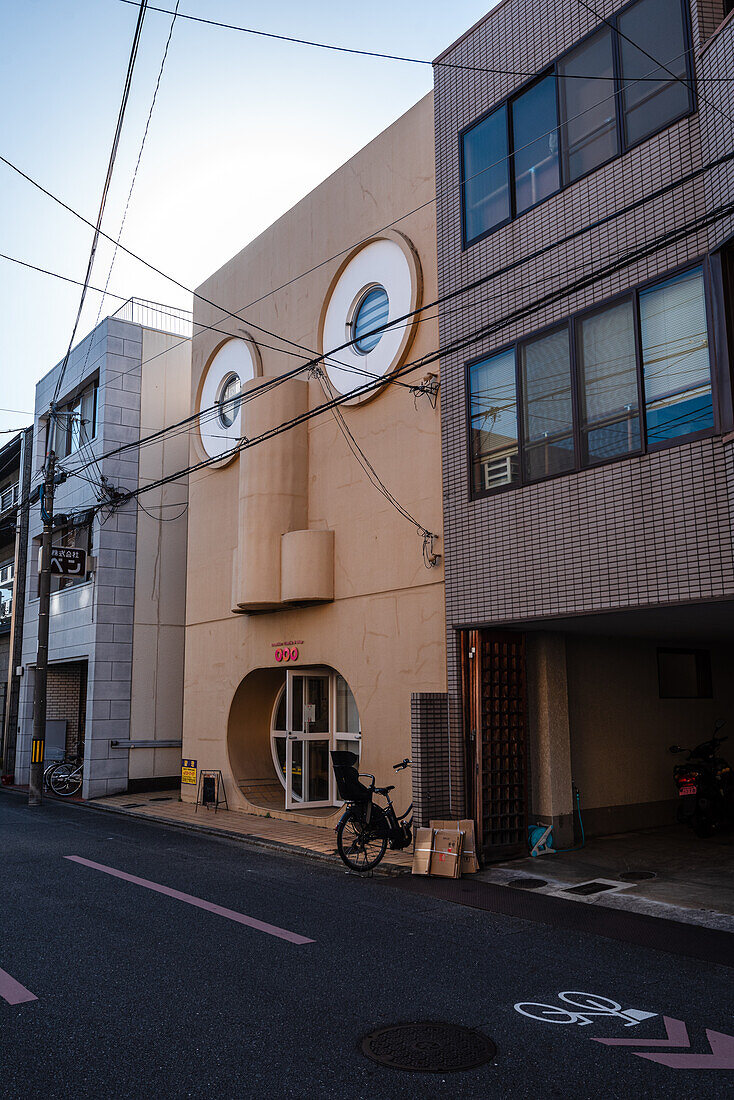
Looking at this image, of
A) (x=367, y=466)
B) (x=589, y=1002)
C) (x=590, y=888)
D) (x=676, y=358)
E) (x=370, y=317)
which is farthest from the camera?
(x=370, y=317)

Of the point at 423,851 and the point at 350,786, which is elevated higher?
the point at 350,786

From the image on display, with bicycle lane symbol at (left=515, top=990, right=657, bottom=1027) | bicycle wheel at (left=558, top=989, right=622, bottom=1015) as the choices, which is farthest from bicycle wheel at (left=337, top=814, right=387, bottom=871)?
bicycle lane symbol at (left=515, top=990, right=657, bottom=1027)

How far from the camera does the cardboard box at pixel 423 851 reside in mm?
9742

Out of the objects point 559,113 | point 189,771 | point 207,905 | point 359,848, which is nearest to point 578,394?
point 559,113

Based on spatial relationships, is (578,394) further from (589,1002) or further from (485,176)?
(589,1002)

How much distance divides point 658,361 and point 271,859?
7496 millimetres

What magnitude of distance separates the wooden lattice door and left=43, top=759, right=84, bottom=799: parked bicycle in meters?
12.3

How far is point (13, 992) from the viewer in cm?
557

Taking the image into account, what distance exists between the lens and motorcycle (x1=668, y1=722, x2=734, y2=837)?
11534mm

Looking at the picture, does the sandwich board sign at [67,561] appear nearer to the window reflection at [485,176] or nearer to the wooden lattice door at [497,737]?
the wooden lattice door at [497,737]

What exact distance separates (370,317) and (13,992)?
10418mm

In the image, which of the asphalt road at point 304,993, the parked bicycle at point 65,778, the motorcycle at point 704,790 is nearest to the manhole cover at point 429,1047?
the asphalt road at point 304,993

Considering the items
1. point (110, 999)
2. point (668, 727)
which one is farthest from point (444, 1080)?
point (668, 727)

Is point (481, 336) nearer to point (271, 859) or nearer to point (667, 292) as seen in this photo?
point (667, 292)
